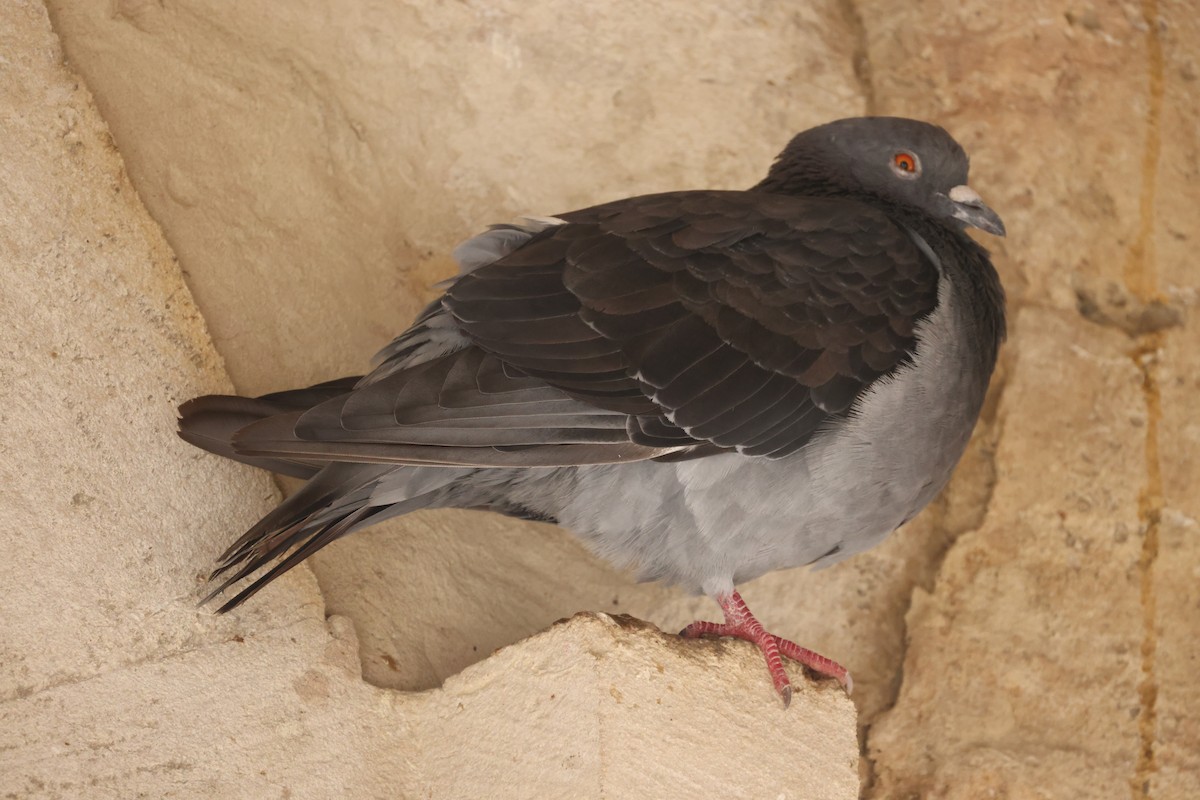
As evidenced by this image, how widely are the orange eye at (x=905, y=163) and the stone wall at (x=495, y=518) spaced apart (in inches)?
31.3

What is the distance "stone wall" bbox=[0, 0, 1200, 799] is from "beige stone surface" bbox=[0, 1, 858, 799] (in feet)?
0.03

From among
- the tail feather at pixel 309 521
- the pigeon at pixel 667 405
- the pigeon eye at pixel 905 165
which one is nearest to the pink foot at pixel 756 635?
the pigeon at pixel 667 405

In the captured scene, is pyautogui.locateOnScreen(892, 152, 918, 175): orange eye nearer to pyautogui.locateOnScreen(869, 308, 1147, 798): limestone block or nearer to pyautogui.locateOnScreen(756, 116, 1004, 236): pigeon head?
pyautogui.locateOnScreen(756, 116, 1004, 236): pigeon head

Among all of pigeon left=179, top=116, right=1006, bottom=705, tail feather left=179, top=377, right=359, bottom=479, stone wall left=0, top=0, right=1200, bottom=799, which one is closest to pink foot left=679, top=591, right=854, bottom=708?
pigeon left=179, top=116, right=1006, bottom=705

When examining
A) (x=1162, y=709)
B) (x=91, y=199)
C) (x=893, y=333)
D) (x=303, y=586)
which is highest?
(x=91, y=199)

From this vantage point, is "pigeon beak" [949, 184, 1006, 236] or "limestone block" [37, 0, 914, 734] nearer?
"limestone block" [37, 0, 914, 734]

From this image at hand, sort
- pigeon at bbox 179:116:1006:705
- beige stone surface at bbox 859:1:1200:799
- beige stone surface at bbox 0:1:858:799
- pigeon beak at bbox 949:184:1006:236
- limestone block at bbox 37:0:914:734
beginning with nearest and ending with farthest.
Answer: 1. beige stone surface at bbox 0:1:858:799
2. pigeon at bbox 179:116:1006:705
3. limestone block at bbox 37:0:914:734
4. pigeon beak at bbox 949:184:1006:236
5. beige stone surface at bbox 859:1:1200:799

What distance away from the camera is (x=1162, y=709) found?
13.8ft

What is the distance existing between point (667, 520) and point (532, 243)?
908 millimetres

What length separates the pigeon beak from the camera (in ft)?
13.4

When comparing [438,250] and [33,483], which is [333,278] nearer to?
[438,250]

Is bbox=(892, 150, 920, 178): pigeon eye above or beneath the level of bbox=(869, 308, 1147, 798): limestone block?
above

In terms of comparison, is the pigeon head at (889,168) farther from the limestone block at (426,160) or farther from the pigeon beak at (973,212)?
the limestone block at (426,160)

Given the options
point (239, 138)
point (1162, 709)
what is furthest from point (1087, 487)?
point (239, 138)
